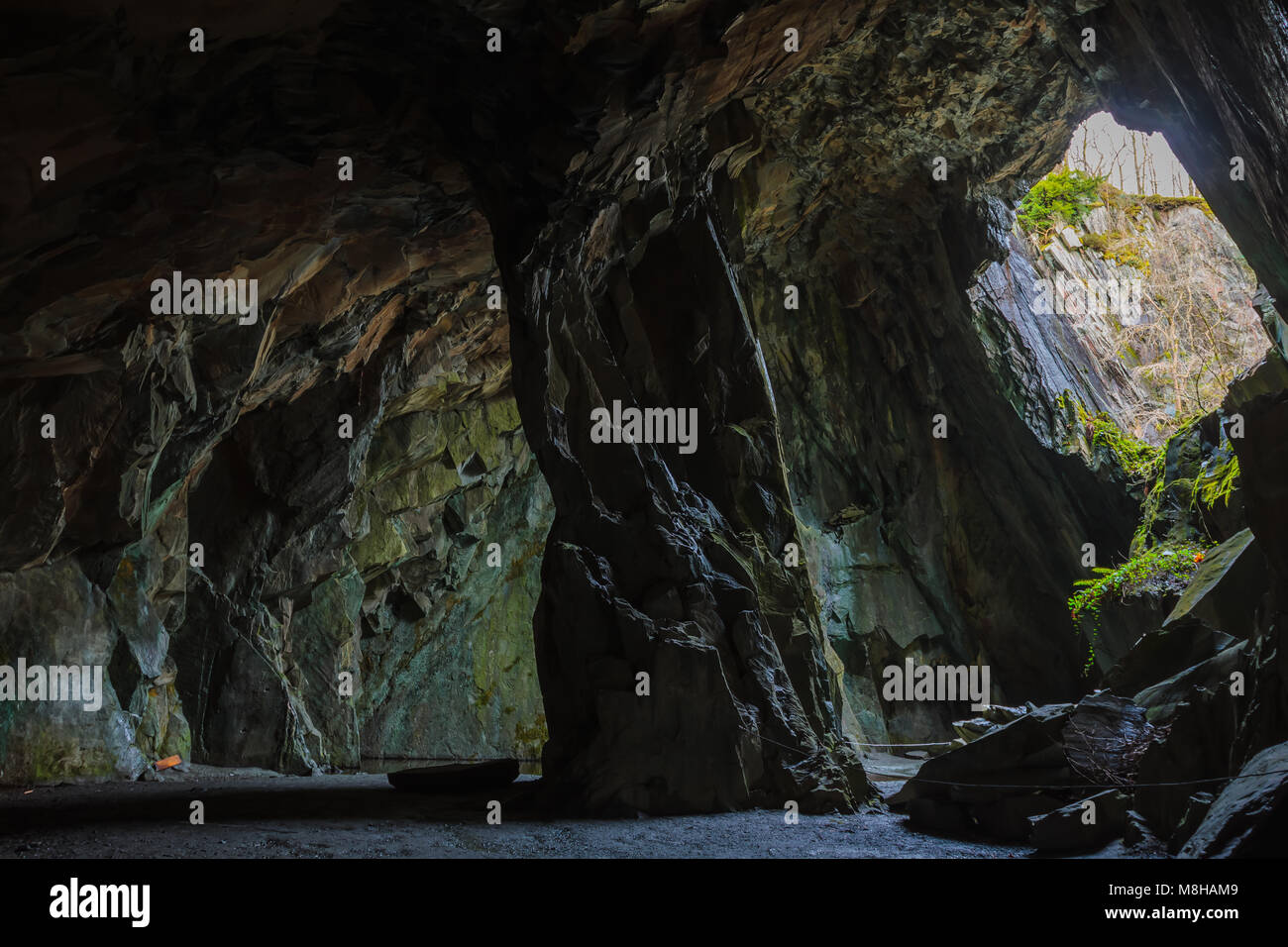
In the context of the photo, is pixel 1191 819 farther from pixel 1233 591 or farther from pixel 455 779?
pixel 455 779

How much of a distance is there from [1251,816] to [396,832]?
5.45 metres

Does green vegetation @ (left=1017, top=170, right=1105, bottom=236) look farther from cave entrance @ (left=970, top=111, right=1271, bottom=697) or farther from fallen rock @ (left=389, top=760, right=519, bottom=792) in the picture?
fallen rock @ (left=389, top=760, right=519, bottom=792)

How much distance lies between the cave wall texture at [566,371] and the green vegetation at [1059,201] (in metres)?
2.88

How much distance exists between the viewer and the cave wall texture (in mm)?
8008

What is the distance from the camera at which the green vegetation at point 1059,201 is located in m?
20.5

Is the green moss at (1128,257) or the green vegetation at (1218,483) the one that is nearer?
the green vegetation at (1218,483)

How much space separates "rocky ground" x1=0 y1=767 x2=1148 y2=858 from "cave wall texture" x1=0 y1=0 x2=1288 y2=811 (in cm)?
95

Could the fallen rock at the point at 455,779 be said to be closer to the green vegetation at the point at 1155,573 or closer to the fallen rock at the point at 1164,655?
the fallen rock at the point at 1164,655

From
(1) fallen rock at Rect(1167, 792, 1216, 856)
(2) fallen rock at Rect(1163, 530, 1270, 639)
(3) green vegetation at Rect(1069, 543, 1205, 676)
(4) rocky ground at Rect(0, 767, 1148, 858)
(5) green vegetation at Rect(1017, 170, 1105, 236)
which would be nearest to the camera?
(1) fallen rock at Rect(1167, 792, 1216, 856)

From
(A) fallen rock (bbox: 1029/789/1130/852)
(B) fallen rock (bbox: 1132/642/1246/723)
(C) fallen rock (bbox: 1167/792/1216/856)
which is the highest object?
(B) fallen rock (bbox: 1132/642/1246/723)

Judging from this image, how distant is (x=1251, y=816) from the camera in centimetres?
426

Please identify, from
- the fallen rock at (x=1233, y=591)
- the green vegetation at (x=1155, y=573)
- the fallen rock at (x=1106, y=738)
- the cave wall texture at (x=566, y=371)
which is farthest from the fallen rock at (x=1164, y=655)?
the green vegetation at (x=1155, y=573)

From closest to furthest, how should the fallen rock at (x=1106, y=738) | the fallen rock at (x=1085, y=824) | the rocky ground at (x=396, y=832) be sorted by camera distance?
the fallen rock at (x=1085, y=824), the rocky ground at (x=396, y=832), the fallen rock at (x=1106, y=738)

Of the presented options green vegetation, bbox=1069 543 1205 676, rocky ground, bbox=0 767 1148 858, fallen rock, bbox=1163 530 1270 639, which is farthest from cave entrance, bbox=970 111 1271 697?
rocky ground, bbox=0 767 1148 858
